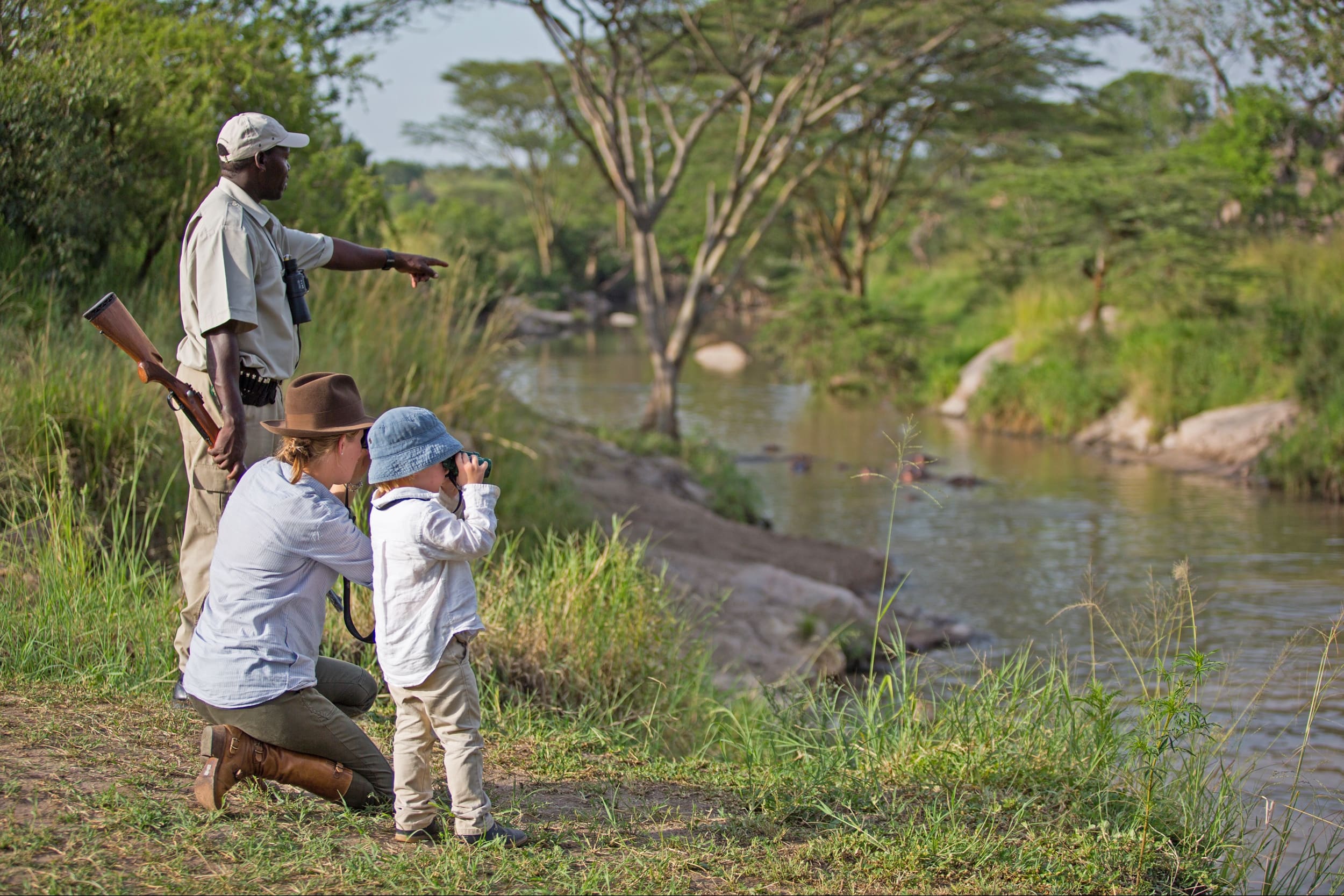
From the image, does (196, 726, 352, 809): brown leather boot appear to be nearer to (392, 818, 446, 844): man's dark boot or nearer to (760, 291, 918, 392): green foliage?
(392, 818, 446, 844): man's dark boot

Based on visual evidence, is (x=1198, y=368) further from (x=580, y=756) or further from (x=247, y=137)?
(x=247, y=137)

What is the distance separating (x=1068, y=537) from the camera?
11164 millimetres

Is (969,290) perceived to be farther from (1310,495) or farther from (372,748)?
(372,748)

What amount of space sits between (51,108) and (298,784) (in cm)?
490

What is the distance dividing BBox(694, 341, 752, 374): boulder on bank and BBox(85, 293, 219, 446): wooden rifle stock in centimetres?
2374

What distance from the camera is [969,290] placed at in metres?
24.4

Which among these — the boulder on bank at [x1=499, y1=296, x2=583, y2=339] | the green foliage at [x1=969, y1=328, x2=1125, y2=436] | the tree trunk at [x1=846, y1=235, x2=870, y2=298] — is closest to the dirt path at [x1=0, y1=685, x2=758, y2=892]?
the green foliage at [x1=969, y1=328, x2=1125, y2=436]

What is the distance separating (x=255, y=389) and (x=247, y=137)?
2.45 feet

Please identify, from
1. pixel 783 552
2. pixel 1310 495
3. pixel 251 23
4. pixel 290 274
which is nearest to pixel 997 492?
pixel 1310 495

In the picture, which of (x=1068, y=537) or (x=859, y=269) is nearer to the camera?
(x=1068, y=537)

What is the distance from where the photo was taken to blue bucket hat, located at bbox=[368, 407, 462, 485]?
2.82 m

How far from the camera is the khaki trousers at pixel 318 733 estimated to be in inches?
114

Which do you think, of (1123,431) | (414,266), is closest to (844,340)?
(1123,431)

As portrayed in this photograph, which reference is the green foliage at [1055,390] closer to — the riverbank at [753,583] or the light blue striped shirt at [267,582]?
the riverbank at [753,583]
